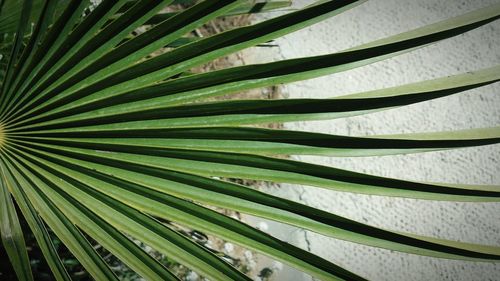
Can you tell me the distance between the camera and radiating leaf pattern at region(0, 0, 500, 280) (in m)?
0.78

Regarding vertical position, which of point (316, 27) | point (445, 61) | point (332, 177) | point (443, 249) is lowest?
point (443, 249)

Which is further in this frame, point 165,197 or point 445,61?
point 445,61

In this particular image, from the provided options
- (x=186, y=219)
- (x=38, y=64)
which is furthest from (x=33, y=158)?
(x=186, y=219)

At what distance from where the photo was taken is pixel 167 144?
845mm

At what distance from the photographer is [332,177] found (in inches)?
31.5

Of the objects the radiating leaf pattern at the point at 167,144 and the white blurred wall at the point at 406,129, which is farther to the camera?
the white blurred wall at the point at 406,129

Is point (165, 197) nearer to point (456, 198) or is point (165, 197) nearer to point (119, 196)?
point (119, 196)

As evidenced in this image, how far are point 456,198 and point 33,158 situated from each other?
0.81 m

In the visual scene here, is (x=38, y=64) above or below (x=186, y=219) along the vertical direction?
above

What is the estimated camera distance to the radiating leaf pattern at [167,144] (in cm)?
78

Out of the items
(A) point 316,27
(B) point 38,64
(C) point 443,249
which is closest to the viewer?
(C) point 443,249

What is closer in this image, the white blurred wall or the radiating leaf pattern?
the radiating leaf pattern

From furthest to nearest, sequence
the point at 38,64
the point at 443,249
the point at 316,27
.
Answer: the point at 316,27, the point at 38,64, the point at 443,249

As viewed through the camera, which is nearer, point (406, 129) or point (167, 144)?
point (167, 144)
